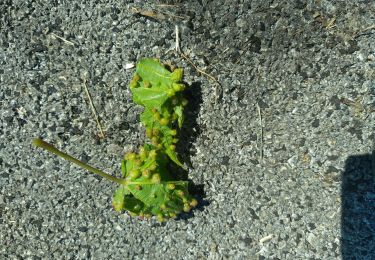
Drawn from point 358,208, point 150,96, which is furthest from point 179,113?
point 358,208

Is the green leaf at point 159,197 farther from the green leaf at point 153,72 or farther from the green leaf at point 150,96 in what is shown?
the green leaf at point 153,72

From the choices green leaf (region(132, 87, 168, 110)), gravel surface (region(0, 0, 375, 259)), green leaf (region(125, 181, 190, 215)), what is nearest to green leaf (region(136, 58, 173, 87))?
green leaf (region(132, 87, 168, 110))

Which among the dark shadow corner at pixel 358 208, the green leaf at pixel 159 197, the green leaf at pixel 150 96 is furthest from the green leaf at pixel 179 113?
the dark shadow corner at pixel 358 208

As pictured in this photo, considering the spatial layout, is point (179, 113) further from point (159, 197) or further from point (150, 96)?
point (159, 197)

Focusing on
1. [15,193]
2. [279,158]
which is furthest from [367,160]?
[15,193]

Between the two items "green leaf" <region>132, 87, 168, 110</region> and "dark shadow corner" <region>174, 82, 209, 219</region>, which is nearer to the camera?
"green leaf" <region>132, 87, 168, 110</region>

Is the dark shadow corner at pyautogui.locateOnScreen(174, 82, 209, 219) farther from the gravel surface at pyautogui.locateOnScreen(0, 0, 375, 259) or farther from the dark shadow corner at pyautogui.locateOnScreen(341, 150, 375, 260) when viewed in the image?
the dark shadow corner at pyautogui.locateOnScreen(341, 150, 375, 260)

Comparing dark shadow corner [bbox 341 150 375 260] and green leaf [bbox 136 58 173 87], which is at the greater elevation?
green leaf [bbox 136 58 173 87]

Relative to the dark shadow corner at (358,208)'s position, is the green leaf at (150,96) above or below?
above

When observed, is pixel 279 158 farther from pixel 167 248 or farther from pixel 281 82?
pixel 167 248
